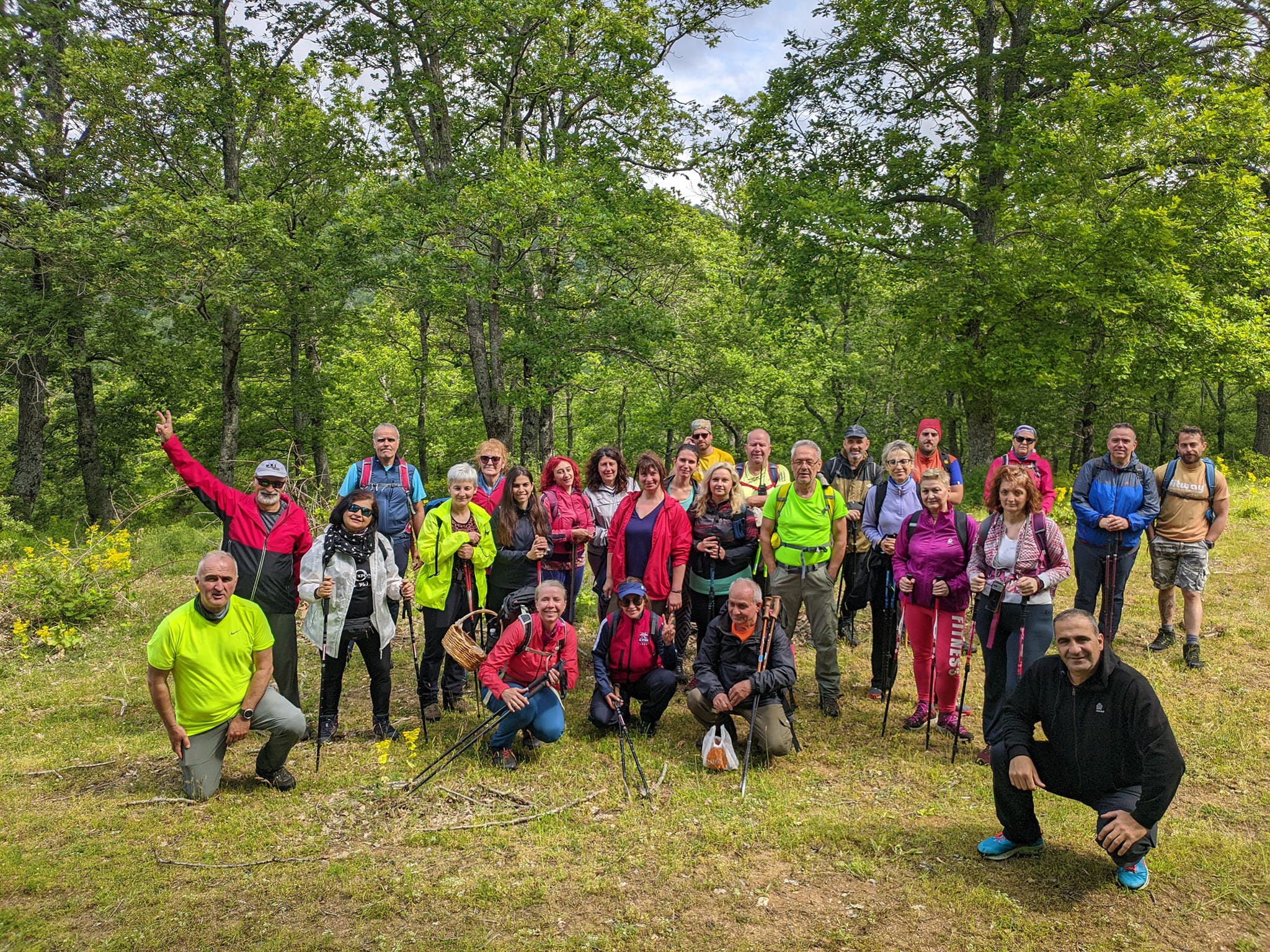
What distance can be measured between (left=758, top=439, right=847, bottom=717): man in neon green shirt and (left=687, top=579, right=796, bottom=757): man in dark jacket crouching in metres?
0.73

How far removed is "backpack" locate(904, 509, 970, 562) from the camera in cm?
557

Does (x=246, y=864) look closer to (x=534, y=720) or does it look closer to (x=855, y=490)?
(x=534, y=720)

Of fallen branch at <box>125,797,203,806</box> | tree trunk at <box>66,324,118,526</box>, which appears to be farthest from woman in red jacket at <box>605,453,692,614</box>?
tree trunk at <box>66,324,118,526</box>

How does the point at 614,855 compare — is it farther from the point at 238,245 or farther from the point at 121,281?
the point at 121,281

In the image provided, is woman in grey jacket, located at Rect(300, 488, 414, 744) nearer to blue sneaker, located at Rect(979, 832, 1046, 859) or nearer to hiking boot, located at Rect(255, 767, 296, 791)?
hiking boot, located at Rect(255, 767, 296, 791)

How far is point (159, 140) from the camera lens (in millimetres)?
14352

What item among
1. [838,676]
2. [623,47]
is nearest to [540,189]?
[623,47]

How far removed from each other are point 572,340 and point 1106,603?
9.95 meters

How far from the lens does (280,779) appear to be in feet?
16.5

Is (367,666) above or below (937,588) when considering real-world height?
below

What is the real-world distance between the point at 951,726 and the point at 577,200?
1023 cm

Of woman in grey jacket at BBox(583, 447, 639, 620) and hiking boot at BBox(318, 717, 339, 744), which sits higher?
woman in grey jacket at BBox(583, 447, 639, 620)

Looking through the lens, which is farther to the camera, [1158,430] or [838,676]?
[1158,430]

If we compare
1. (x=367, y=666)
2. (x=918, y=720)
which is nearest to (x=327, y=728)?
(x=367, y=666)
